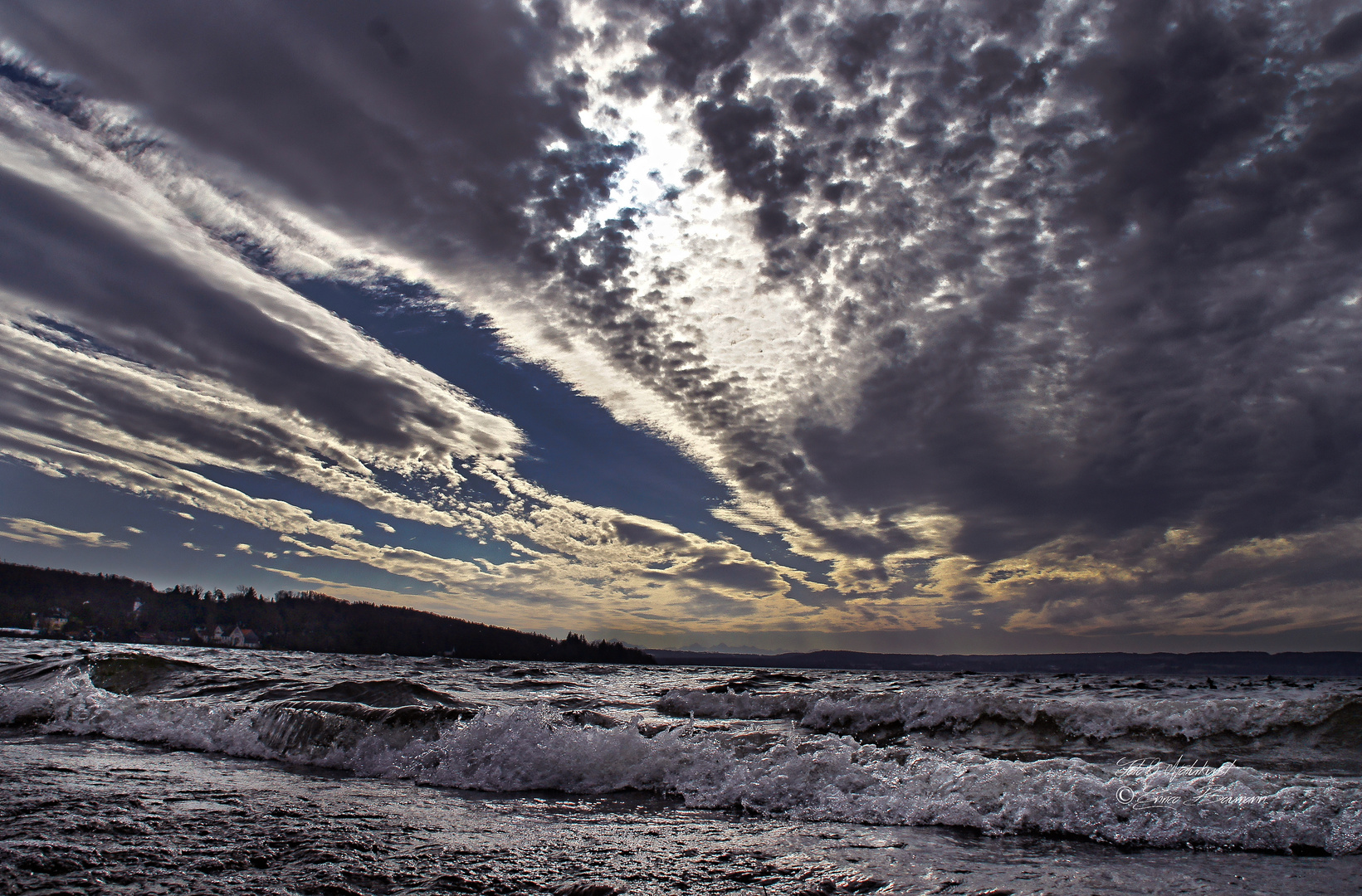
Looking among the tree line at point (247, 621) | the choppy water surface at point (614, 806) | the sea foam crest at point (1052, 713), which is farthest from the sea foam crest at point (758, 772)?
the tree line at point (247, 621)

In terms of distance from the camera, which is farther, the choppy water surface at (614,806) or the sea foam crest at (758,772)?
the sea foam crest at (758,772)

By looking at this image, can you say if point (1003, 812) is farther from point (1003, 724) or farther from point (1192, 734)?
point (1192, 734)

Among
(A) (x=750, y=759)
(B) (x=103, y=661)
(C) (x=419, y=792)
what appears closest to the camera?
(C) (x=419, y=792)

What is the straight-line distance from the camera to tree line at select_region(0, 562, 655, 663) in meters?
91.1

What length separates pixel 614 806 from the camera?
19.8 ft

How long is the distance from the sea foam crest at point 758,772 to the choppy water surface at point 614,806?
29 mm

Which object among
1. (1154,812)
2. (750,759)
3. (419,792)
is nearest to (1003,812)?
(1154,812)

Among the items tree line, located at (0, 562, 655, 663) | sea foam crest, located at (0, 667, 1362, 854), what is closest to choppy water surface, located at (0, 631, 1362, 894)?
sea foam crest, located at (0, 667, 1362, 854)

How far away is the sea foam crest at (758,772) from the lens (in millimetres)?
5090

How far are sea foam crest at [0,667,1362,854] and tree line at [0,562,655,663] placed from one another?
105244mm

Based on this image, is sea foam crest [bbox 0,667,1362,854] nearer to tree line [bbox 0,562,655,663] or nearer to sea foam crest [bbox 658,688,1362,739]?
sea foam crest [bbox 658,688,1362,739]

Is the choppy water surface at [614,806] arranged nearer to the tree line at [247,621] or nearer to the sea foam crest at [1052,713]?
the sea foam crest at [1052,713]

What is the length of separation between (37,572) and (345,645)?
47.9 metres

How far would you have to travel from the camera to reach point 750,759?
23.1 feet
